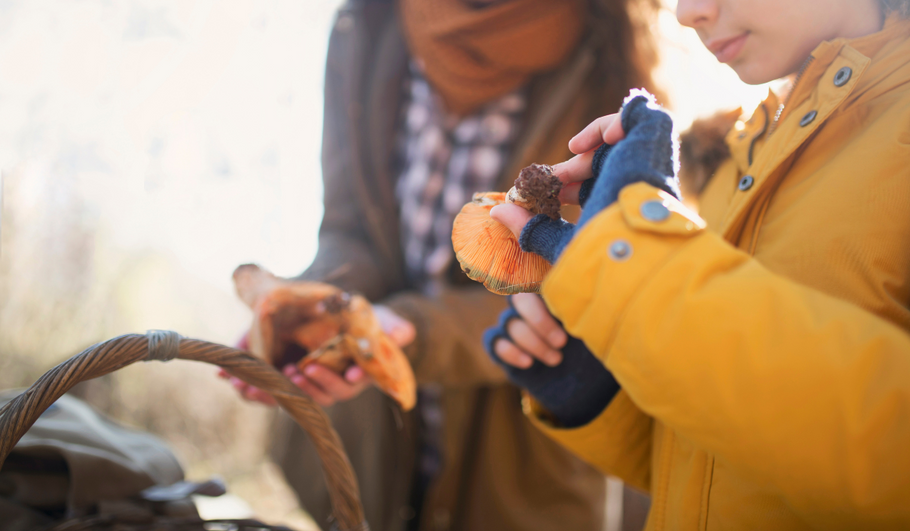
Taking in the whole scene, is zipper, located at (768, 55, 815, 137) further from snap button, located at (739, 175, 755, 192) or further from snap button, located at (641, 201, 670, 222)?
snap button, located at (641, 201, 670, 222)

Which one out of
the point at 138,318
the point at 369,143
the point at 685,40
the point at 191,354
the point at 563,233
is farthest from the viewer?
the point at 138,318

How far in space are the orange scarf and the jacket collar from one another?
0.75m

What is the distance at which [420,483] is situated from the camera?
1.46 metres

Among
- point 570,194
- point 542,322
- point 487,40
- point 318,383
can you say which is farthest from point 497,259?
point 487,40

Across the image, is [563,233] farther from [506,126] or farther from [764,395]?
[506,126]

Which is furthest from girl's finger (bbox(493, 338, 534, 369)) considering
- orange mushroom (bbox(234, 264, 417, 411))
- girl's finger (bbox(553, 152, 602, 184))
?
girl's finger (bbox(553, 152, 602, 184))

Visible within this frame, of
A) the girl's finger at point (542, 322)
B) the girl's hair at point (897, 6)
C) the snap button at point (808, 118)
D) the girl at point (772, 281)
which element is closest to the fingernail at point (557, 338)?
the girl's finger at point (542, 322)

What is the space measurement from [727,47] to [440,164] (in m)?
0.90

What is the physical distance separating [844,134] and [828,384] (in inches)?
13.0

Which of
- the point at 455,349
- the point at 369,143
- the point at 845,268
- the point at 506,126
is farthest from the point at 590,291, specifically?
the point at 369,143

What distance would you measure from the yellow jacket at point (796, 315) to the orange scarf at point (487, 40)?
77cm

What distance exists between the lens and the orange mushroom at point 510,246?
55 cm

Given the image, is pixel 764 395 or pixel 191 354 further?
pixel 191 354

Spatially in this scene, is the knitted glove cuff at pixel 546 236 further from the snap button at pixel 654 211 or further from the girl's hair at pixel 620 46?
the girl's hair at pixel 620 46
